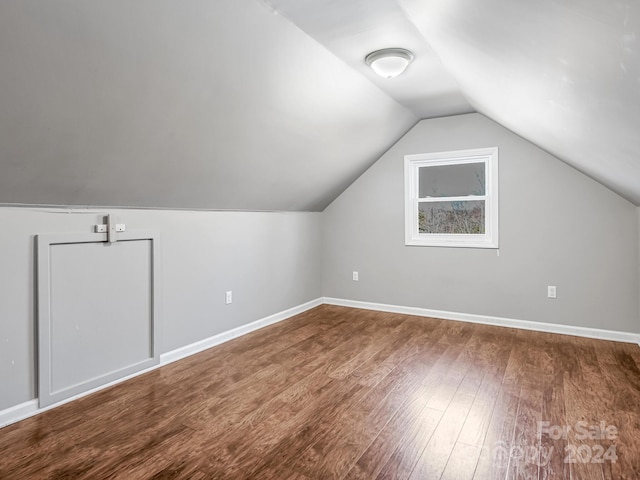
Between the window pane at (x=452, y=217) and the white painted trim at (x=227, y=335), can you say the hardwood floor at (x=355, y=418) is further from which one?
the window pane at (x=452, y=217)

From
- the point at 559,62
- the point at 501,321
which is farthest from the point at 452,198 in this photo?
the point at 559,62

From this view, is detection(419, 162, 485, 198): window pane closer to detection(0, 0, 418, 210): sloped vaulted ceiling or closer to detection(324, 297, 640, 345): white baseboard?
detection(324, 297, 640, 345): white baseboard

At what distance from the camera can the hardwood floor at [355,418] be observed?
1.82 metres

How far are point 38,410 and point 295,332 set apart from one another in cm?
211

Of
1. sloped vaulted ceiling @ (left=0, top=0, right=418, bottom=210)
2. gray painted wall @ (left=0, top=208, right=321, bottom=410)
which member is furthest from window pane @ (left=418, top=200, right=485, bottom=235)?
sloped vaulted ceiling @ (left=0, top=0, right=418, bottom=210)

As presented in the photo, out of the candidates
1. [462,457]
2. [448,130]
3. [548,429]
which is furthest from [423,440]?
[448,130]

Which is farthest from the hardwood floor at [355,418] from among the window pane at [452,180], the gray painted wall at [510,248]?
the window pane at [452,180]

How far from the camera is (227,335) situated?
12.0 feet

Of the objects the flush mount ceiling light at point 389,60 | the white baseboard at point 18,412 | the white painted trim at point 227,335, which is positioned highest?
the flush mount ceiling light at point 389,60

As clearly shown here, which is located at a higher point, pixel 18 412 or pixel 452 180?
pixel 452 180

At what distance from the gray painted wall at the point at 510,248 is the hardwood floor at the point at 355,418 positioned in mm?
550

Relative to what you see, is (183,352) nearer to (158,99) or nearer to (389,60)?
(158,99)

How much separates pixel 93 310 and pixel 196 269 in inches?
35.3

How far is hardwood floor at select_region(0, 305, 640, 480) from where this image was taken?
1.82 meters
